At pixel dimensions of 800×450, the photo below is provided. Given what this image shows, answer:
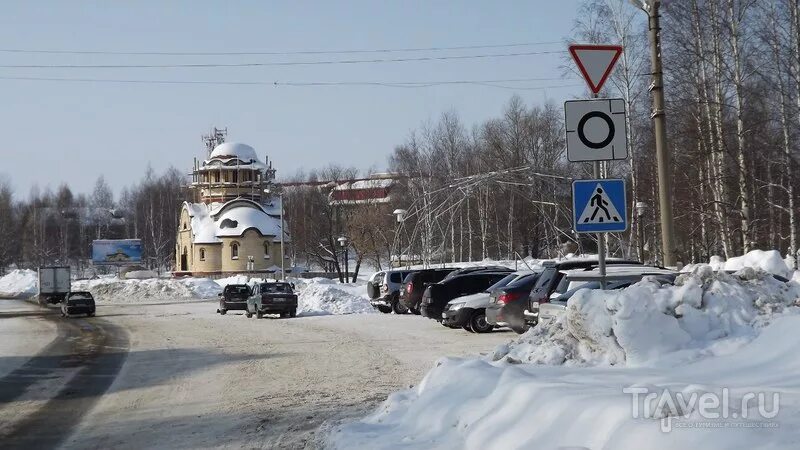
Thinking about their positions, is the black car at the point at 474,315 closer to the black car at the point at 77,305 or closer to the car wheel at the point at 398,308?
the car wheel at the point at 398,308

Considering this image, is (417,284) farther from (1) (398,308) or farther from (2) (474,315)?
(2) (474,315)

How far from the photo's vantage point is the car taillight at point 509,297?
20.0 m

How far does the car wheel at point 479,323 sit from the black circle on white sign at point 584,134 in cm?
1274

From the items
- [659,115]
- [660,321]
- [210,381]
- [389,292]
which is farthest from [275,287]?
[660,321]

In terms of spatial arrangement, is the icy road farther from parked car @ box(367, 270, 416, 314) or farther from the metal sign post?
parked car @ box(367, 270, 416, 314)

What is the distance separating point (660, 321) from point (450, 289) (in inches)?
676

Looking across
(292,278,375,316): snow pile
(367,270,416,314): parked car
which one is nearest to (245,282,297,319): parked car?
(292,278,375,316): snow pile

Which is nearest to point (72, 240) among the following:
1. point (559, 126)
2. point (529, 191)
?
point (559, 126)

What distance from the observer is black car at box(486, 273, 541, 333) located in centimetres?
1992

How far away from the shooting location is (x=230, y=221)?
8794 cm

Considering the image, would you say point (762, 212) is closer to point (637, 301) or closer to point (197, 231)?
point (637, 301)

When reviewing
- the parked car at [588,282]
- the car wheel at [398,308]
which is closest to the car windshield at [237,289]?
the car wheel at [398,308]

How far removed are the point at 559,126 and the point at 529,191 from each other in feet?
59.2

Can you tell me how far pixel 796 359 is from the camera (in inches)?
287
